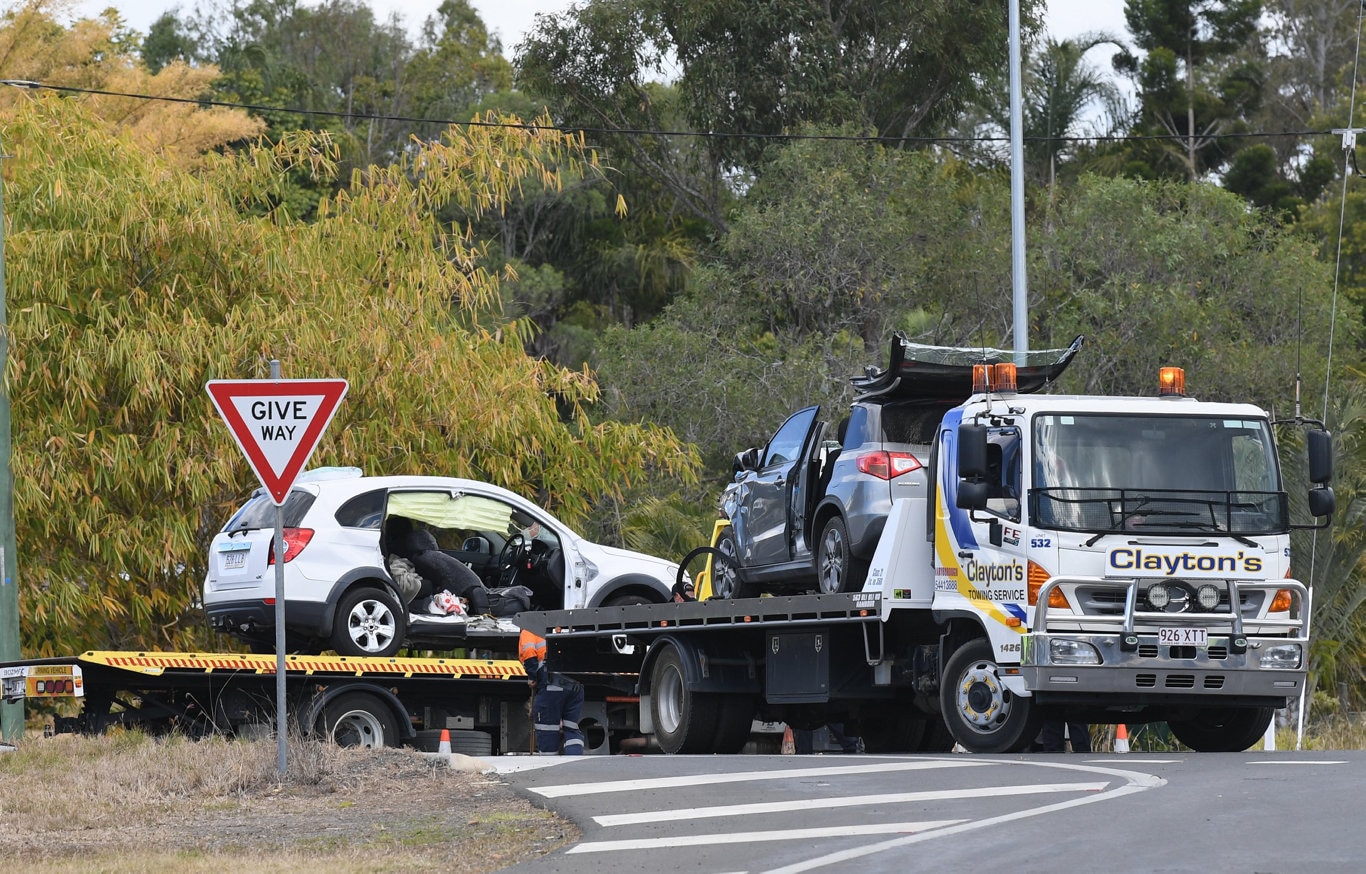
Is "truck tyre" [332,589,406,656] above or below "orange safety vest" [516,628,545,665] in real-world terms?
above

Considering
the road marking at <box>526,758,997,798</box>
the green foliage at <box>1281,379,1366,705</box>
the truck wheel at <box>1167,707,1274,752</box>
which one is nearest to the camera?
the road marking at <box>526,758,997,798</box>

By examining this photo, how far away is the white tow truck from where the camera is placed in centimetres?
1261

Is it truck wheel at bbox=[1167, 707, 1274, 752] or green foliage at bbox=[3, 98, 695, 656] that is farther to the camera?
green foliage at bbox=[3, 98, 695, 656]

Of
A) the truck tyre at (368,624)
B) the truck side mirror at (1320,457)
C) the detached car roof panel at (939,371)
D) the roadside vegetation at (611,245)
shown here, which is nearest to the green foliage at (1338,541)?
the roadside vegetation at (611,245)

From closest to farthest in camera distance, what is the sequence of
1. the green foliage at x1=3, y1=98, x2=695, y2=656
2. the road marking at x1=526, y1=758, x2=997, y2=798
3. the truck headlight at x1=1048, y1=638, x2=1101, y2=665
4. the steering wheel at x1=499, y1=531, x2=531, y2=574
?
the road marking at x1=526, y1=758, x2=997, y2=798 < the truck headlight at x1=1048, y1=638, x2=1101, y2=665 < the steering wheel at x1=499, y1=531, x2=531, y2=574 < the green foliage at x1=3, y1=98, x2=695, y2=656

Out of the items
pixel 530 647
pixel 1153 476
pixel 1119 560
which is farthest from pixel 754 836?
pixel 530 647

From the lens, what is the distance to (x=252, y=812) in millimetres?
10758

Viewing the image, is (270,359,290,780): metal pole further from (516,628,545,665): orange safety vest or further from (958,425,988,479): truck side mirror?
(516,628,545,665): orange safety vest

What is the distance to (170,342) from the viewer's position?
18.7 m

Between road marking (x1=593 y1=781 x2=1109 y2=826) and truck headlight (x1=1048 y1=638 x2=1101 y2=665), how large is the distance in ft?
6.59

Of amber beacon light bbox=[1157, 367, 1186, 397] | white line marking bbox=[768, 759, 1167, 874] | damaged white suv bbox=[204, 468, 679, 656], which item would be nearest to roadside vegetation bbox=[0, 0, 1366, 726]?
damaged white suv bbox=[204, 468, 679, 656]

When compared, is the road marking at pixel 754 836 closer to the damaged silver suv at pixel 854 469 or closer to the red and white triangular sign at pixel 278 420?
the red and white triangular sign at pixel 278 420

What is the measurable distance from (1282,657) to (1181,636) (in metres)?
0.75

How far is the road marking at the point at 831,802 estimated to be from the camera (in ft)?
32.2
